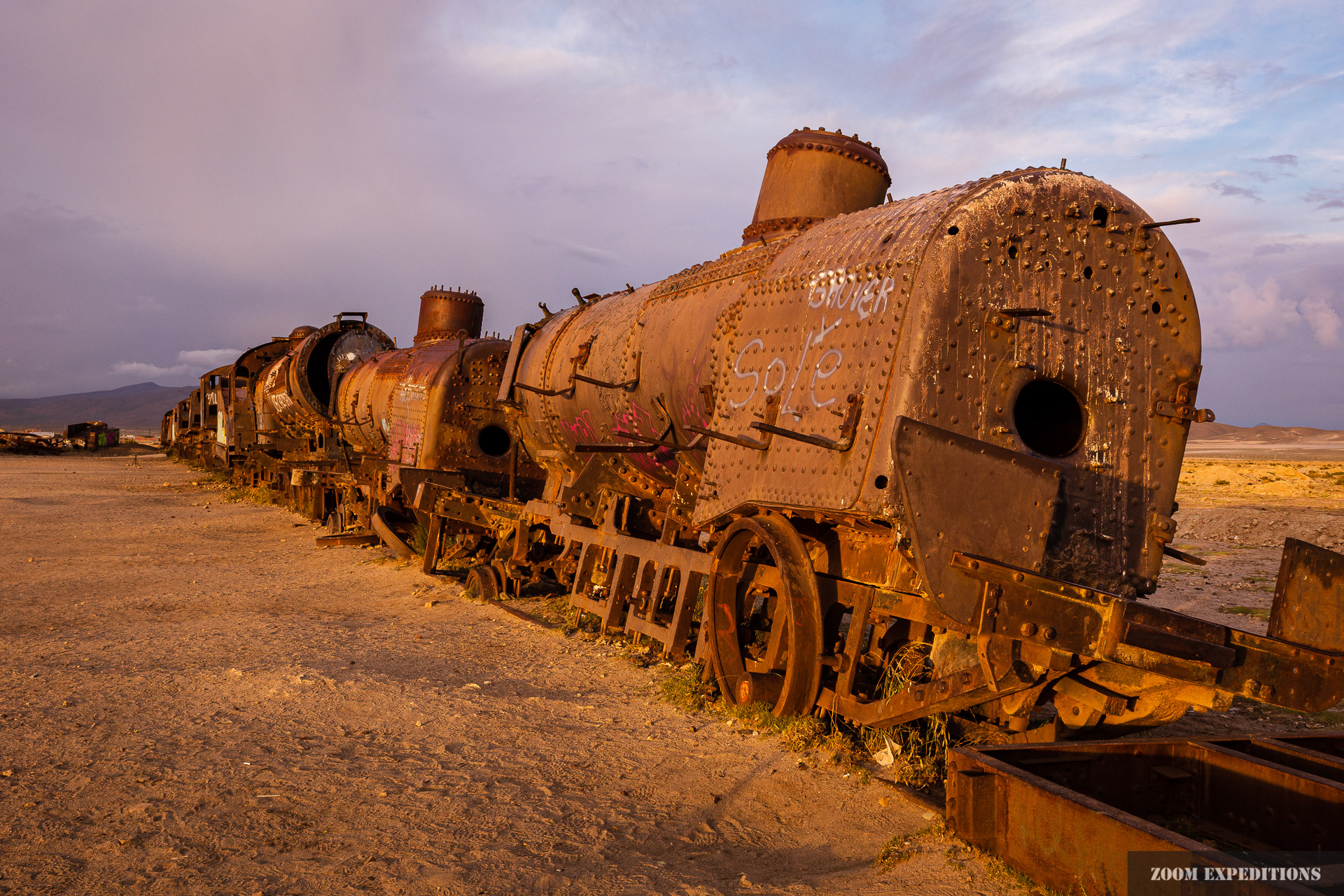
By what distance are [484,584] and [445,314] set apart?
758cm

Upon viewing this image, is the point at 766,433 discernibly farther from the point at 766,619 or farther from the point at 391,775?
the point at 391,775

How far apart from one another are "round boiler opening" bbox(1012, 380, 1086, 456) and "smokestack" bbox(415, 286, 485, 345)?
12401mm

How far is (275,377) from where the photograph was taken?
1967 centimetres

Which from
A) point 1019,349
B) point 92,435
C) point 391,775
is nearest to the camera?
point 1019,349

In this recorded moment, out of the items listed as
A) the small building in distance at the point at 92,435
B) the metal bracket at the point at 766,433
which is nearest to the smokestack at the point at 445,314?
the metal bracket at the point at 766,433

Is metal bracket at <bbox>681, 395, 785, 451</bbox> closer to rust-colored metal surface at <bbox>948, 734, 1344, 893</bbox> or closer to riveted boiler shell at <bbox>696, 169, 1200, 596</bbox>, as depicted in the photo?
riveted boiler shell at <bbox>696, 169, 1200, 596</bbox>

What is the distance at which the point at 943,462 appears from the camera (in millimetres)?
3803

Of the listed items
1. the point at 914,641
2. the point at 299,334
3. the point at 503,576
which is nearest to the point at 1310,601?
the point at 914,641

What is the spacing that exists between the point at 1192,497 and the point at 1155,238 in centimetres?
2569

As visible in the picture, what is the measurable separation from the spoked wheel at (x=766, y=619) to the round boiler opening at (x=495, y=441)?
6.21 m

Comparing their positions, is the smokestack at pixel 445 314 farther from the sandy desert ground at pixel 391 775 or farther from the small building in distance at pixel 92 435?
the small building in distance at pixel 92 435

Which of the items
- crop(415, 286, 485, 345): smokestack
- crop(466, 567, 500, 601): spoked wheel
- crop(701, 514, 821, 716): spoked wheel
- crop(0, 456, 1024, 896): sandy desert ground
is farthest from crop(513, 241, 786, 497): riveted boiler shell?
crop(415, 286, 485, 345): smokestack

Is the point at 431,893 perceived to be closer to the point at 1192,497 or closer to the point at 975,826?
the point at 975,826

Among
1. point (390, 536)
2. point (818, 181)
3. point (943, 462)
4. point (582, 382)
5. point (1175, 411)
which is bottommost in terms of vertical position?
point (390, 536)
